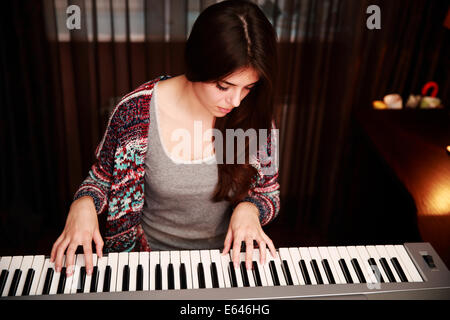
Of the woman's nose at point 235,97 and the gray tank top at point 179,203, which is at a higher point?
the woman's nose at point 235,97

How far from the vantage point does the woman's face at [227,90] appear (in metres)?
1.14

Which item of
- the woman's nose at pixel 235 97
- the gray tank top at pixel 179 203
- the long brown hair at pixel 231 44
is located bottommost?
the gray tank top at pixel 179 203

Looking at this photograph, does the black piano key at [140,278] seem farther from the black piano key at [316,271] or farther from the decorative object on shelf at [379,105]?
the decorative object on shelf at [379,105]

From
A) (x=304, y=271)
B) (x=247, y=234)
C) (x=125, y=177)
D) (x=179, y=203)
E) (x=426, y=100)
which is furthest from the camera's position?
(x=426, y=100)

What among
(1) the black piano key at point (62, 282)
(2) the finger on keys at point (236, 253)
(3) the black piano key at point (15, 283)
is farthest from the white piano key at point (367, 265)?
(3) the black piano key at point (15, 283)

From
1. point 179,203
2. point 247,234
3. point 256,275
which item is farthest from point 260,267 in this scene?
point 179,203

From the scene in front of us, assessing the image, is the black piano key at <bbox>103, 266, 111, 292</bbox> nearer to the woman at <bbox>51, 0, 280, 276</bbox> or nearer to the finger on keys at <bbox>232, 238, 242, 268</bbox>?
the woman at <bbox>51, 0, 280, 276</bbox>

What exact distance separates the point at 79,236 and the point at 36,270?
0.42ft

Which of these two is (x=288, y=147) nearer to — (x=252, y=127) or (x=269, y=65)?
(x=252, y=127)

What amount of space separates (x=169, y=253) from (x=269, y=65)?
1.87 ft

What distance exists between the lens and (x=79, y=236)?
1082mm

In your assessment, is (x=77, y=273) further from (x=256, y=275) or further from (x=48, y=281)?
(x=256, y=275)

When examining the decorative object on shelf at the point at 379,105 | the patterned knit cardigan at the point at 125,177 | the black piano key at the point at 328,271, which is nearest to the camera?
the black piano key at the point at 328,271
